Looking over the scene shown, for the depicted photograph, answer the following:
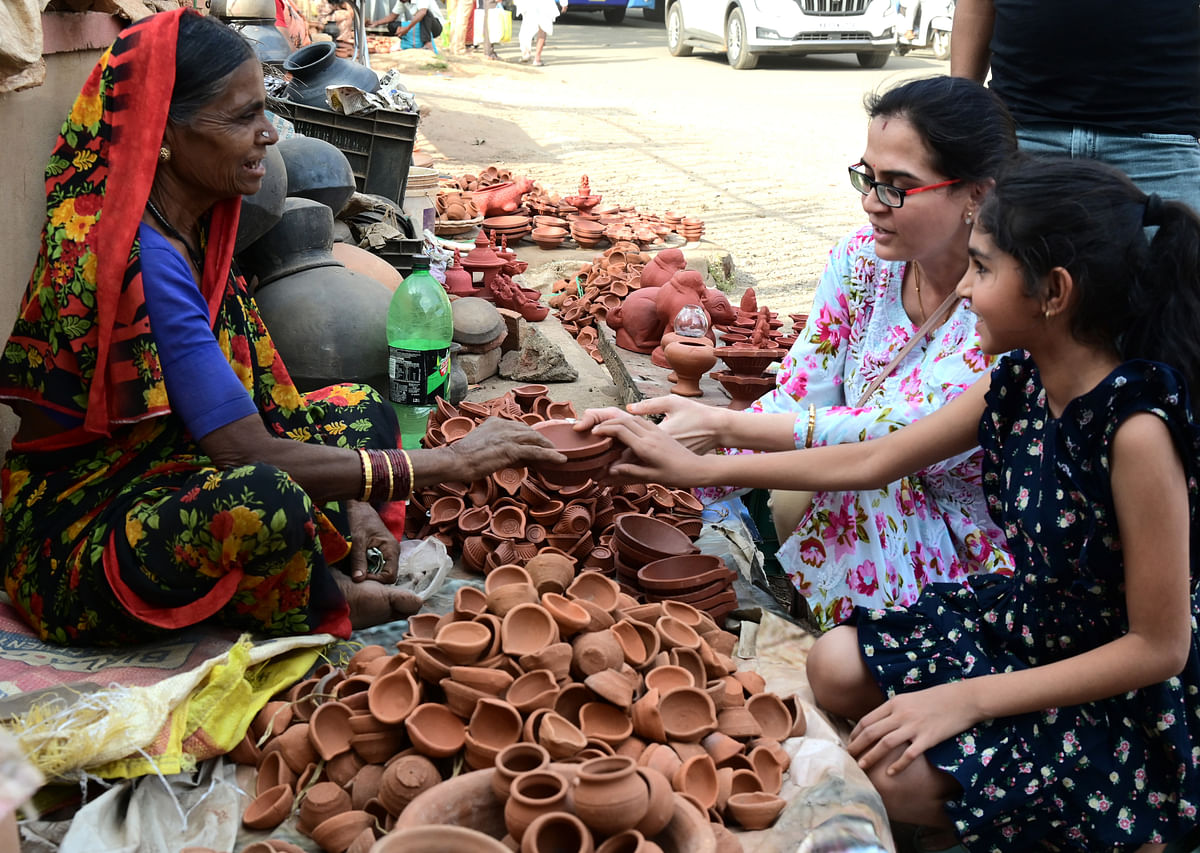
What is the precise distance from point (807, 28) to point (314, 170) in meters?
14.7

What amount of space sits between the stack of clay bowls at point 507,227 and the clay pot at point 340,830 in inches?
244

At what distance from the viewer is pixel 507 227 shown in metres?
8.02

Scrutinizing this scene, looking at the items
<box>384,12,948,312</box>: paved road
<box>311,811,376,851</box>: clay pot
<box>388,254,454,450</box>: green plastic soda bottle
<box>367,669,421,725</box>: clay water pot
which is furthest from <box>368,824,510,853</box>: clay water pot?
<box>384,12,948,312</box>: paved road

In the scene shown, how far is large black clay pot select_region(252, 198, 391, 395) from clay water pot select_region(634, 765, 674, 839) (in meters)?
2.38

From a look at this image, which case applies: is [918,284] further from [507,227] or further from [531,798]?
[507,227]

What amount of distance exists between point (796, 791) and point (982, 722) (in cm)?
40

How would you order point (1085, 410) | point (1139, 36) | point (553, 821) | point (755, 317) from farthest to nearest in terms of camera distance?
point (755, 317), point (1139, 36), point (1085, 410), point (553, 821)

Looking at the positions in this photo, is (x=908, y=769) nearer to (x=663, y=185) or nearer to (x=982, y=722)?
(x=982, y=722)

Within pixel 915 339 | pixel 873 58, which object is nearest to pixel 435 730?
pixel 915 339

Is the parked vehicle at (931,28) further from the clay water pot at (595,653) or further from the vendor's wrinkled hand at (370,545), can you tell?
the clay water pot at (595,653)

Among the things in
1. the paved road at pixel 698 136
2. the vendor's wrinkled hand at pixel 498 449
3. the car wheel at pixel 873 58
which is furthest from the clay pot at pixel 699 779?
the car wheel at pixel 873 58

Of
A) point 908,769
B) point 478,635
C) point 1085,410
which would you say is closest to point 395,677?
point 478,635

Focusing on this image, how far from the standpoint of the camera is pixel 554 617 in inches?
90.7

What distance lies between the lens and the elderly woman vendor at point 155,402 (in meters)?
2.28
